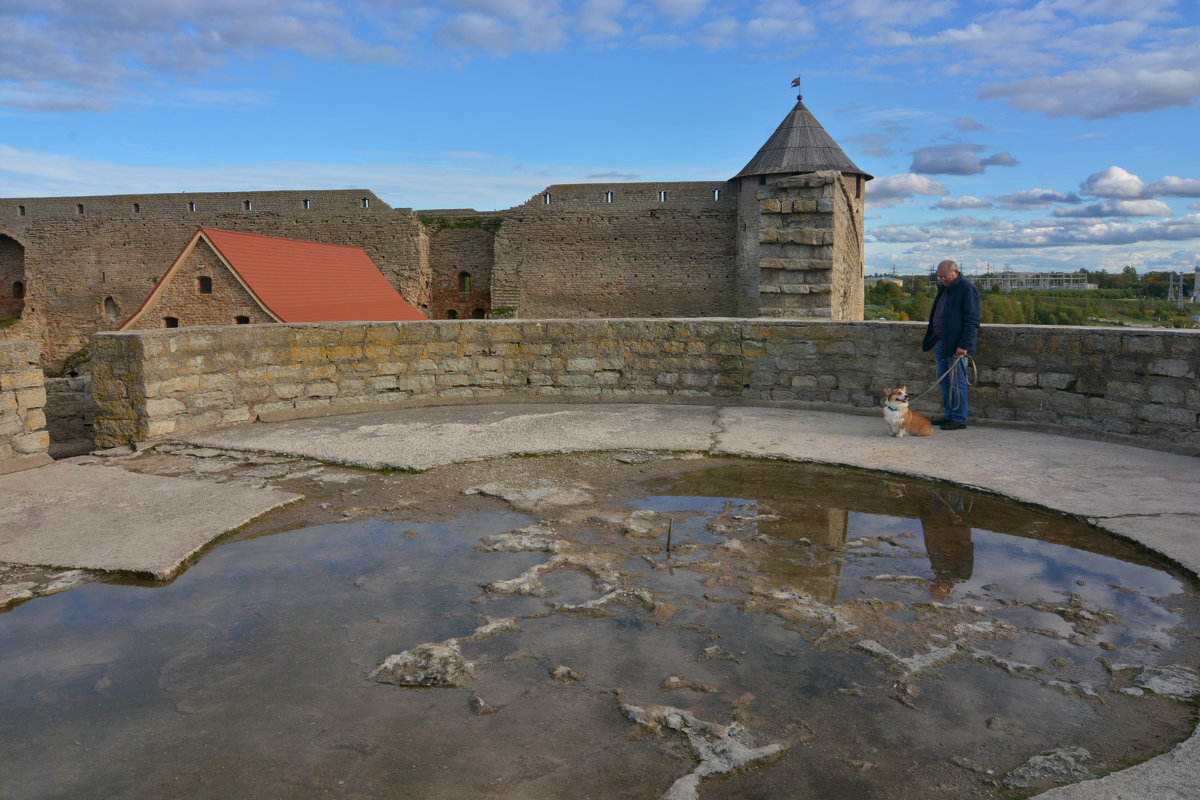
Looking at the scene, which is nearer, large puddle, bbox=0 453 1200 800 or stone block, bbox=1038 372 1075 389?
large puddle, bbox=0 453 1200 800

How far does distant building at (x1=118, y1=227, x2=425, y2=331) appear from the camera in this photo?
56.1ft

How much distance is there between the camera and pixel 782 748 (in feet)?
7.84

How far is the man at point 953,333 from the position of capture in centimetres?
638

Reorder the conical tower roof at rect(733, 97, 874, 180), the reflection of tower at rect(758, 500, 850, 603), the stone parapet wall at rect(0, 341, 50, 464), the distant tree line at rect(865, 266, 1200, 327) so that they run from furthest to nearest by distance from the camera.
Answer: the distant tree line at rect(865, 266, 1200, 327) → the conical tower roof at rect(733, 97, 874, 180) → the stone parapet wall at rect(0, 341, 50, 464) → the reflection of tower at rect(758, 500, 850, 603)

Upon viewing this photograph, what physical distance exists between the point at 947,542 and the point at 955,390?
277cm

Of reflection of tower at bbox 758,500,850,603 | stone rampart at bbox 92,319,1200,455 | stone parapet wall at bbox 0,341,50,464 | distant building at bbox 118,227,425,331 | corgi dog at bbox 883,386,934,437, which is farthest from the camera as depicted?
distant building at bbox 118,227,425,331

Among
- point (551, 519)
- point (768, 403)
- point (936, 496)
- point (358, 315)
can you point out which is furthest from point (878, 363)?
point (358, 315)

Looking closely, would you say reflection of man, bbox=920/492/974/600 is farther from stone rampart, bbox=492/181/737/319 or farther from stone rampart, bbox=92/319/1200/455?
stone rampart, bbox=492/181/737/319

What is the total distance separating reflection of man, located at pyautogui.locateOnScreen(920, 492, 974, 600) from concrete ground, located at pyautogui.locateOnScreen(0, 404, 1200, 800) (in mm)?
420

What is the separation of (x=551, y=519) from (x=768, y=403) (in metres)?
3.68

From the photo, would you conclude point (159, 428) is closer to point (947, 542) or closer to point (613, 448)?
point (613, 448)

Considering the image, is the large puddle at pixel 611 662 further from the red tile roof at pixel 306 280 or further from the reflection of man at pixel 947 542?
the red tile roof at pixel 306 280

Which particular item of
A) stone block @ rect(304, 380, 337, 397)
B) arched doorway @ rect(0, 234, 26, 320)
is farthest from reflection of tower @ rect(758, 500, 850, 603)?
arched doorway @ rect(0, 234, 26, 320)

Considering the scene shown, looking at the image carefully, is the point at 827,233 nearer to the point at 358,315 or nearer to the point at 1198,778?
the point at 1198,778
